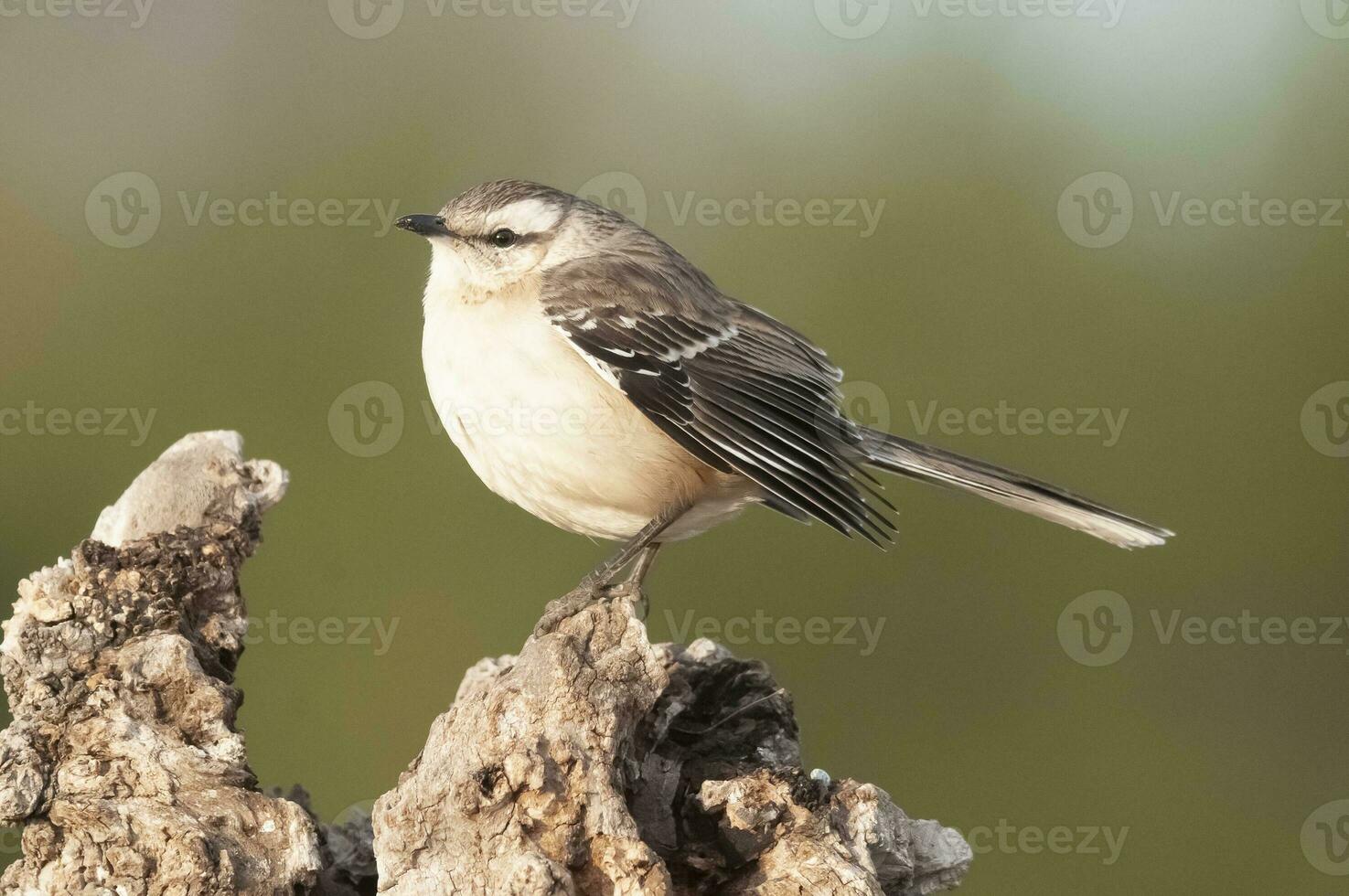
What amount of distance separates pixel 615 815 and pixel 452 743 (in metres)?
0.49

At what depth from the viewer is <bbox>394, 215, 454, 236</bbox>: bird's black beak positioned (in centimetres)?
490

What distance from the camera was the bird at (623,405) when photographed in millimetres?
4562

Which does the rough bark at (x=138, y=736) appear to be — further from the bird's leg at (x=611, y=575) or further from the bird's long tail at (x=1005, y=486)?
the bird's long tail at (x=1005, y=486)

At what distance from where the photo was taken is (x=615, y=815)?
3.41m

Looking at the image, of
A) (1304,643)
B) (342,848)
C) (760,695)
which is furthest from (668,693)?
(1304,643)

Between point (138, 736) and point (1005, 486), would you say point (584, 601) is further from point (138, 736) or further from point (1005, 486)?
point (1005, 486)

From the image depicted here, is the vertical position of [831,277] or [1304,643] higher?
[831,277]

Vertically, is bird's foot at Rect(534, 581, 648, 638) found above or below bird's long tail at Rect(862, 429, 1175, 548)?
below

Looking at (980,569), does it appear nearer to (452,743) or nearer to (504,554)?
(504,554)

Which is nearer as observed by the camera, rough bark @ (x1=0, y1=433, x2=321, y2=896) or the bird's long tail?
rough bark @ (x1=0, y1=433, x2=321, y2=896)

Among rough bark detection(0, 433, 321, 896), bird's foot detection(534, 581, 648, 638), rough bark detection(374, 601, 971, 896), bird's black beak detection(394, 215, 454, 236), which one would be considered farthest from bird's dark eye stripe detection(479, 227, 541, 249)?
rough bark detection(374, 601, 971, 896)

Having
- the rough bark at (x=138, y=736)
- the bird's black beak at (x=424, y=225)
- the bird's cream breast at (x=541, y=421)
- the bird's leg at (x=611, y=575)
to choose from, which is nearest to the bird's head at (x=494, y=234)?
the bird's black beak at (x=424, y=225)

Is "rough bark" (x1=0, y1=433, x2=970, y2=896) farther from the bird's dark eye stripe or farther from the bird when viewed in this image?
the bird's dark eye stripe

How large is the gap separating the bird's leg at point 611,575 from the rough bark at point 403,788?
0.30m
